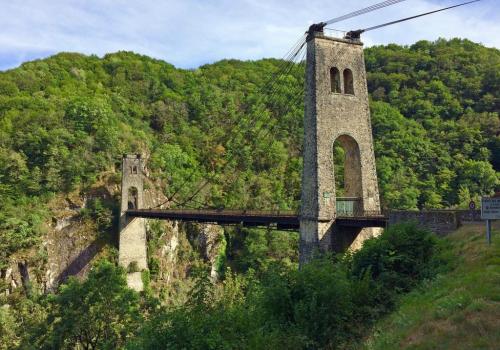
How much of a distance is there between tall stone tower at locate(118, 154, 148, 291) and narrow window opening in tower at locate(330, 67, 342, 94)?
20.0 meters

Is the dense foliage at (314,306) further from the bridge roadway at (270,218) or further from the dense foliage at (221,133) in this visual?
the dense foliage at (221,133)

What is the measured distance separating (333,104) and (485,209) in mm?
8589

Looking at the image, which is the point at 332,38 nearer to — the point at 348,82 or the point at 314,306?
the point at 348,82

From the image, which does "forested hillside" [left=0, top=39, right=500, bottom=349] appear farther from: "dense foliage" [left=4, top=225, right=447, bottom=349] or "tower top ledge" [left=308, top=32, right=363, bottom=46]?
"tower top ledge" [left=308, top=32, right=363, bottom=46]

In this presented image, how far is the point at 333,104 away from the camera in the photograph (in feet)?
57.0

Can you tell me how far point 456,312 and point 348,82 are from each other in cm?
1296

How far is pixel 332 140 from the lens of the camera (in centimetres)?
1705

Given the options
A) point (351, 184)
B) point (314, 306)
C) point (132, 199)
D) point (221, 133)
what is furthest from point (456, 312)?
point (221, 133)

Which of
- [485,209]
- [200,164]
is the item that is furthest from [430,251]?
[200,164]

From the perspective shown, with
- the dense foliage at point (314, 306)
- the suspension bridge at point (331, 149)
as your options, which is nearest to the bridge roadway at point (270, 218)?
the suspension bridge at point (331, 149)

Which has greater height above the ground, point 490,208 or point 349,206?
point 349,206

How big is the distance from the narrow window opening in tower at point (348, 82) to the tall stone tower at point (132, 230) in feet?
66.7

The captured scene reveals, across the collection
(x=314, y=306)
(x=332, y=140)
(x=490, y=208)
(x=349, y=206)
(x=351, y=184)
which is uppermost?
(x=332, y=140)

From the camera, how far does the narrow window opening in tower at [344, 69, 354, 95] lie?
1829cm
